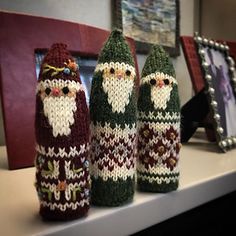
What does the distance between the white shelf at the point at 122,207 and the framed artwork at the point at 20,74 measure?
0.04 metres

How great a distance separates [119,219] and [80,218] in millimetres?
45

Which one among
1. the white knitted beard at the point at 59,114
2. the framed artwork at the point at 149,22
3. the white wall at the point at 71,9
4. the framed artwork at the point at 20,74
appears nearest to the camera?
the white knitted beard at the point at 59,114

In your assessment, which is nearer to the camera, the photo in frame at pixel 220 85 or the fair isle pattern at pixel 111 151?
the fair isle pattern at pixel 111 151

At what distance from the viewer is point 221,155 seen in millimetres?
618

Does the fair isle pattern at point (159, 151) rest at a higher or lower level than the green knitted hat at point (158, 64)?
lower

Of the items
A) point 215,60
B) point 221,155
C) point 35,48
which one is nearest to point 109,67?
point 35,48

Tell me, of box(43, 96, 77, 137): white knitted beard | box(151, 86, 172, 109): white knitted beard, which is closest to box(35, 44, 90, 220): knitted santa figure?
box(43, 96, 77, 137): white knitted beard

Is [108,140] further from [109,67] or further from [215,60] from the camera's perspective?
[215,60]

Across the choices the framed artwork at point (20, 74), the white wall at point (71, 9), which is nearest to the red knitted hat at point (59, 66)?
the framed artwork at point (20, 74)

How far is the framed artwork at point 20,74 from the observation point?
0.50 meters

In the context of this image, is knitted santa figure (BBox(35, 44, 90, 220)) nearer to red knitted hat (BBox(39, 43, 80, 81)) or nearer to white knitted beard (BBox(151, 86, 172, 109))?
red knitted hat (BBox(39, 43, 80, 81))

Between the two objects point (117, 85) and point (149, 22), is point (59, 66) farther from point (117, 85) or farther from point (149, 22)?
point (149, 22)

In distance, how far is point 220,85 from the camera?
725mm

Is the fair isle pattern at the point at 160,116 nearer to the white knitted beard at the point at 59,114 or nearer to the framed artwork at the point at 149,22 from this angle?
the white knitted beard at the point at 59,114
